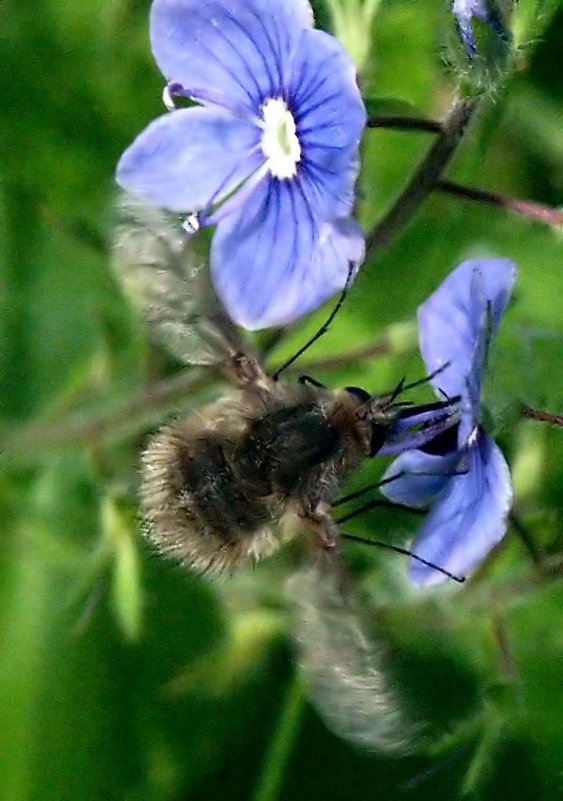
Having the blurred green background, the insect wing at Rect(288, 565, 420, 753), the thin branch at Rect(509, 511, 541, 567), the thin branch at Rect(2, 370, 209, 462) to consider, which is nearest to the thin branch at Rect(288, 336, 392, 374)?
the blurred green background

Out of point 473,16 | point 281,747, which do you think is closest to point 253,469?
point 473,16

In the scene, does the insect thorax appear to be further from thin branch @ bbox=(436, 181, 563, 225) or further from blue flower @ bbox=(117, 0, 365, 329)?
thin branch @ bbox=(436, 181, 563, 225)

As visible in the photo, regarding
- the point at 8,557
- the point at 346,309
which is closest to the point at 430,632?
the point at 346,309

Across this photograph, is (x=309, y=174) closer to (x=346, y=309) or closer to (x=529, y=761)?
(x=346, y=309)


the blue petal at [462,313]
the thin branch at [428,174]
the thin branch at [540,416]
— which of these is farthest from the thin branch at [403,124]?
the thin branch at [540,416]

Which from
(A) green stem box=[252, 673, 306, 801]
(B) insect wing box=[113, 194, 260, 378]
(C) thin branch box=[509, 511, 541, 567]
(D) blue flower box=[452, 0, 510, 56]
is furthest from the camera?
(A) green stem box=[252, 673, 306, 801]
